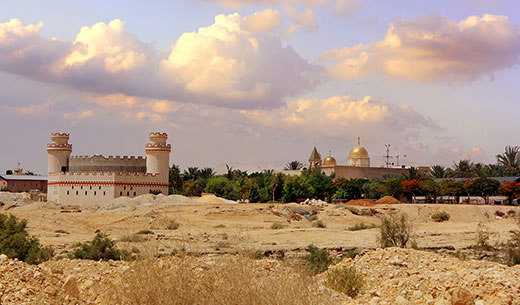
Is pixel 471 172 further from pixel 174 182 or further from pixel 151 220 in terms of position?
pixel 151 220

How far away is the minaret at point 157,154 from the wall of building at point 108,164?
1.74m

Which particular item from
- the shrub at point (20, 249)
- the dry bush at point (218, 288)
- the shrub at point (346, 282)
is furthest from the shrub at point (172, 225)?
the dry bush at point (218, 288)

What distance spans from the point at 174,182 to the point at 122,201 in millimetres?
19850

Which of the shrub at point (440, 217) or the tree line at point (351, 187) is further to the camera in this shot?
the tree line at point (351, 187)

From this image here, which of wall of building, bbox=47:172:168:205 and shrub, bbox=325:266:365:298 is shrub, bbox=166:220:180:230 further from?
shrub, bbox=325:266:365:298

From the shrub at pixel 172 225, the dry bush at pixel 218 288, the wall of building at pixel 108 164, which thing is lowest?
the shrub at pixel 172 225

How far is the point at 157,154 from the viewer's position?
54625 mm

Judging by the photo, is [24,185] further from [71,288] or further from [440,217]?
[71,288]

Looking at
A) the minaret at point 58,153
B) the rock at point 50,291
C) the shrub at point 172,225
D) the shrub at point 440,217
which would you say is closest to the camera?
the rock at point 50,291

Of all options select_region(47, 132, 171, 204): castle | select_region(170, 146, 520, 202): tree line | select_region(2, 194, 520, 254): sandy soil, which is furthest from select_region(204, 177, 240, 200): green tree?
select_region(2, 194, 520, 254): sandy soil

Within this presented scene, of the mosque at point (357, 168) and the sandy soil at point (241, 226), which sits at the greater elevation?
the mosque at point (357, 168)

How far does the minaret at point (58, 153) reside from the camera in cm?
5747

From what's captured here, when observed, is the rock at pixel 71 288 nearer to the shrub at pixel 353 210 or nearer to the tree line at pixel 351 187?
the shrub at pixel 353 210

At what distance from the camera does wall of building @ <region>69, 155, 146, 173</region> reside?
55.3m
